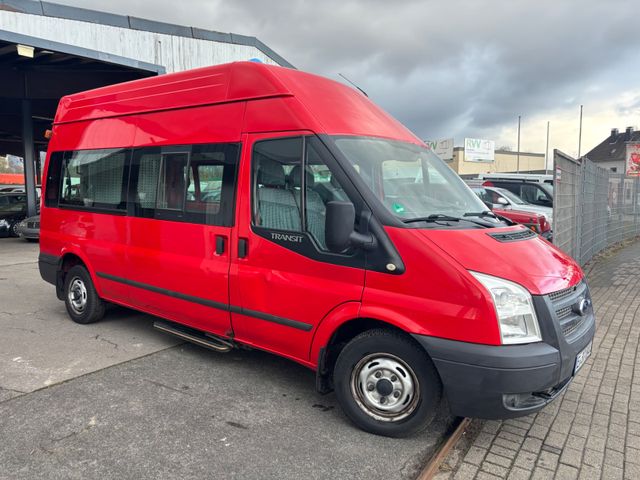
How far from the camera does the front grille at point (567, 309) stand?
302 cm

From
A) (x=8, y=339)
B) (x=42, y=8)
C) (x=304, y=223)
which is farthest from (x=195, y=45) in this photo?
(x=304, y=223)

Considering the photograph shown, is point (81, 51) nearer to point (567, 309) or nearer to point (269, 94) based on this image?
point (269, 94)

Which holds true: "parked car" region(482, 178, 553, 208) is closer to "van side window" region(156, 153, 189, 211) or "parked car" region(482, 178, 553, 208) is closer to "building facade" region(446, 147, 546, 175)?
"van side window" region(156, 153, 189, 211)

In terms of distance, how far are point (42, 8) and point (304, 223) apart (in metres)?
15.3

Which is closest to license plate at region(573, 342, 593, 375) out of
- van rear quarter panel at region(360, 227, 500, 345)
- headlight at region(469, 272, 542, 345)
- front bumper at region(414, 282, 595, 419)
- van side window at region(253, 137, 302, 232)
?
front bumper at region(414, 282, 595, 419)

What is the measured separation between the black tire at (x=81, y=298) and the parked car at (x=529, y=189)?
35.2ft

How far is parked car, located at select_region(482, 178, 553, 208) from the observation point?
1270 centimetres

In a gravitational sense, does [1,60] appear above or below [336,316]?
above

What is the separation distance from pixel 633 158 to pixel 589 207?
5303cm

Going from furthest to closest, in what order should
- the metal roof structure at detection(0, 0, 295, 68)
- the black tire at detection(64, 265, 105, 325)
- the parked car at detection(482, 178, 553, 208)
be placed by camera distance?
the metal roof structure at detection(0, 0, 295, 68) → the parked car at detection(482, 178, 553, 208) → the black tire at detection(64, 265, 105, 325)

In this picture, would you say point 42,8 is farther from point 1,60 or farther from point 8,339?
point 8,339

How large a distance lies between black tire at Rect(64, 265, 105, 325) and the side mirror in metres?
3.63

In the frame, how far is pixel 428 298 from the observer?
2984mm

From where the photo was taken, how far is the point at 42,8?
571 inches
